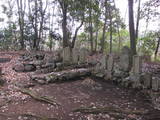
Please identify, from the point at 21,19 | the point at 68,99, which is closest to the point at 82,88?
the point at 68,99

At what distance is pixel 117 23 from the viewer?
14.4m

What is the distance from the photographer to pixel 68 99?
14.9 feet

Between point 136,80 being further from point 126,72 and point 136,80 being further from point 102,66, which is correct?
point 102,66

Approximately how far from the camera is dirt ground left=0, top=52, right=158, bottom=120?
3.71 m

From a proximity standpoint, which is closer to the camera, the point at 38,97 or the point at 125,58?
the point at 38,97

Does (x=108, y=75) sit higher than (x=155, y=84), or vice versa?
(x=108, y=75)

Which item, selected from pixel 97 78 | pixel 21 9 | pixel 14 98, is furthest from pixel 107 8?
pixel 14 98

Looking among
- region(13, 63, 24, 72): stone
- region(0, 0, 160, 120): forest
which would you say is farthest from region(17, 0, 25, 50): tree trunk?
region(13, 63, 24, 72): stone

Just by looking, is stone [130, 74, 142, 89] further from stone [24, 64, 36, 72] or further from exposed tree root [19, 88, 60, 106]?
stone [24, 64, 36, 72]

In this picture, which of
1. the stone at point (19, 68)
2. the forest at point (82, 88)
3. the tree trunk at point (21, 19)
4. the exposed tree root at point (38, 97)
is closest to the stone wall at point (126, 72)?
the forest at point (82, 88)

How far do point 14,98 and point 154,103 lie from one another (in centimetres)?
381

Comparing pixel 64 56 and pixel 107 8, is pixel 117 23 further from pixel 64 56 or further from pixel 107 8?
pixel 64 56

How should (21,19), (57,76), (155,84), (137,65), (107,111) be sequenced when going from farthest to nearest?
1. (21,19)
2. (57,76)
3. (137,65)
4. (155,84)
5. (107,111)

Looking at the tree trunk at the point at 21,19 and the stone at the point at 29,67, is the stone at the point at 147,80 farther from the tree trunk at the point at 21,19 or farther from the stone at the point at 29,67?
the tree trunk at the point at 21,19
